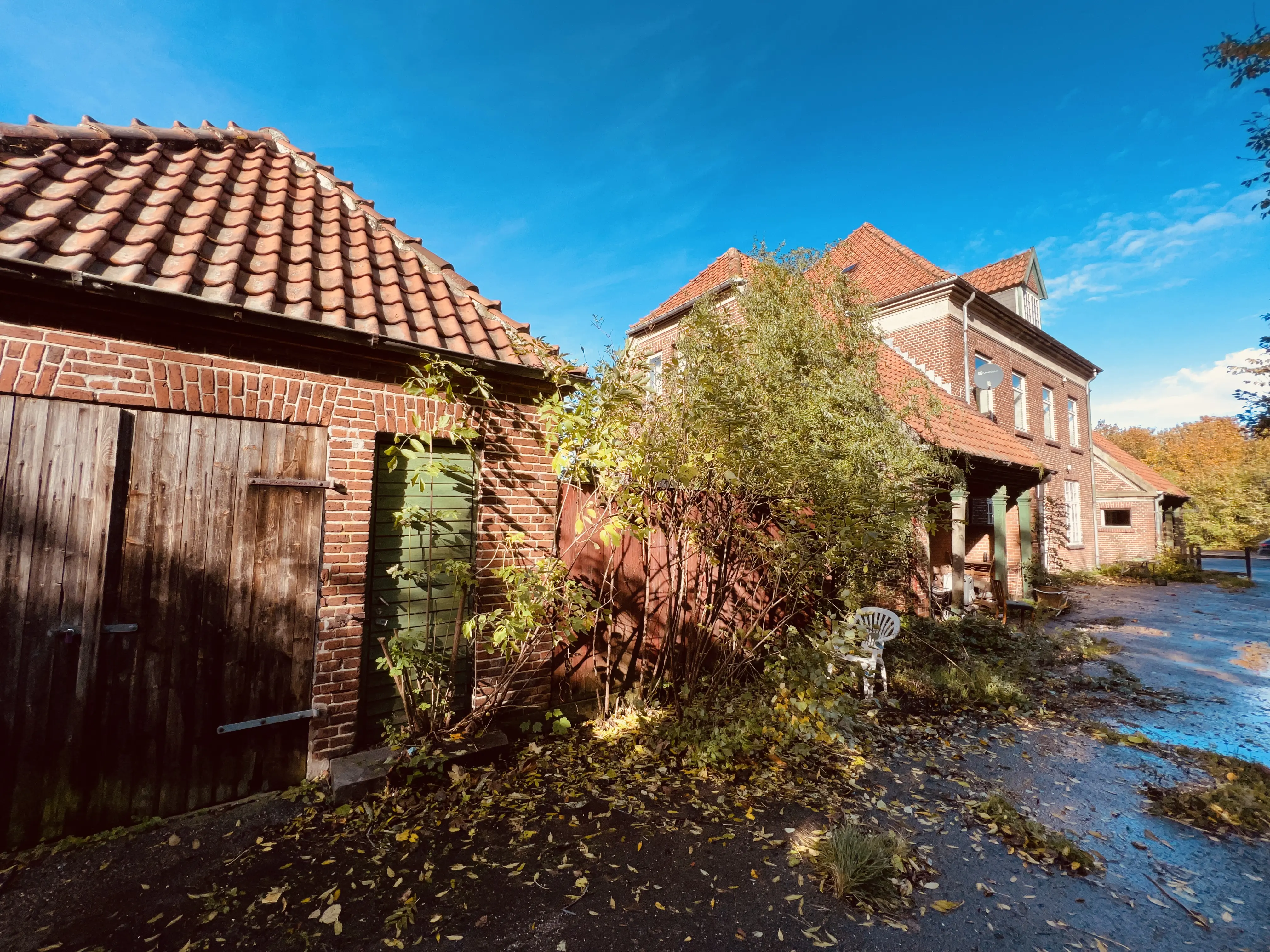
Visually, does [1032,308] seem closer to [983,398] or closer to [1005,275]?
[1005,275]

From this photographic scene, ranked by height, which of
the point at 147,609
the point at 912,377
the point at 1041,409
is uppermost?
the point at 1041,409

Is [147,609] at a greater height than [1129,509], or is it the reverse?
[1129,509]

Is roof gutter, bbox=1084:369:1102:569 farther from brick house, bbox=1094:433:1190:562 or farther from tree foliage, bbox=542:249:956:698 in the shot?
tree foliage, bbox=542:249:956:698

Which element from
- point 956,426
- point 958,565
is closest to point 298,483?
point 958,565

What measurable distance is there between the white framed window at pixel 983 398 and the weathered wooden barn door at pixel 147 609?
15557 millimetres

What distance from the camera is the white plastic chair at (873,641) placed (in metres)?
5.64

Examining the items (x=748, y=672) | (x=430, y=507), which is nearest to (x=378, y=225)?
(x=430, y=507)

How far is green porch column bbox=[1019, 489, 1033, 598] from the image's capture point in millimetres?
12977

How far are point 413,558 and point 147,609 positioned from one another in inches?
60.7

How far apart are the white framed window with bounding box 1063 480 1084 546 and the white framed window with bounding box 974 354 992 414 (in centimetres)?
626

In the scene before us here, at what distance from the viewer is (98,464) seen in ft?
10.0

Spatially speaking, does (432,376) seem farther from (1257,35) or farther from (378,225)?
(1257,35)

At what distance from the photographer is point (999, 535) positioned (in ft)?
35.9

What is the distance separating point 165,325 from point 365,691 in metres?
2.78
